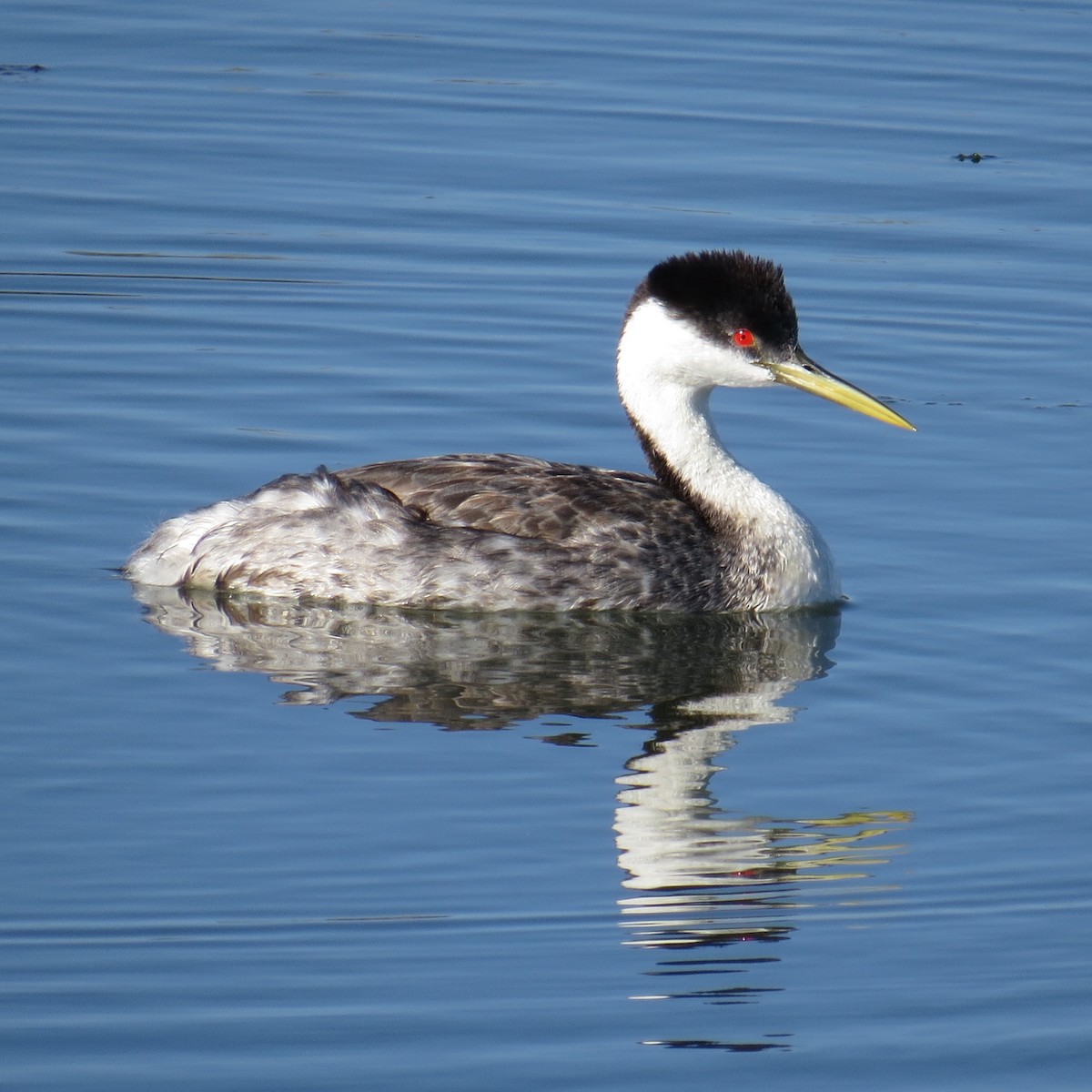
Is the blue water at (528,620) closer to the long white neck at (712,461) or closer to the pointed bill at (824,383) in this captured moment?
the long white neck at (712,461)

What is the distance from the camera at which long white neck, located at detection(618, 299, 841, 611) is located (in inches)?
403

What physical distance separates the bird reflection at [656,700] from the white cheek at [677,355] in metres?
1.08

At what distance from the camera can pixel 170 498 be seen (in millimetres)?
10883

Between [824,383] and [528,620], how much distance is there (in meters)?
1.72

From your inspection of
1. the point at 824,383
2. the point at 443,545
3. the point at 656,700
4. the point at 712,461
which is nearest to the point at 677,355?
the point at 712,461

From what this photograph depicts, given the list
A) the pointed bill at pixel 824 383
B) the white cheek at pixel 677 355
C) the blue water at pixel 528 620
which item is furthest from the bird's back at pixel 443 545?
the pointed bill at pixel 824 383

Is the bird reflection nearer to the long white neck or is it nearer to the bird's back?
the bird's back

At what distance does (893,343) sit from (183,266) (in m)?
4.41

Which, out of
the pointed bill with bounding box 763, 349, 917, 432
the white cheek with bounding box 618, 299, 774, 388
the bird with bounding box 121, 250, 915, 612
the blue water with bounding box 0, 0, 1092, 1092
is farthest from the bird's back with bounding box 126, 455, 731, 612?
the pointed bill with bounding box 763, 349, 917, 432

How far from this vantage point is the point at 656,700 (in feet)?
29.8

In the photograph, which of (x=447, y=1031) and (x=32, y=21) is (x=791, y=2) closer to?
(x=32, y=21)

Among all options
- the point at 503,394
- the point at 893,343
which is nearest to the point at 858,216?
the point at 893,343

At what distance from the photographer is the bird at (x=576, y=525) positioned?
9992 millimetres

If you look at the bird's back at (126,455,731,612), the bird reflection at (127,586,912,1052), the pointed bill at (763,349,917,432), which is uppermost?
the pointed bill at (763,349,917,432)
